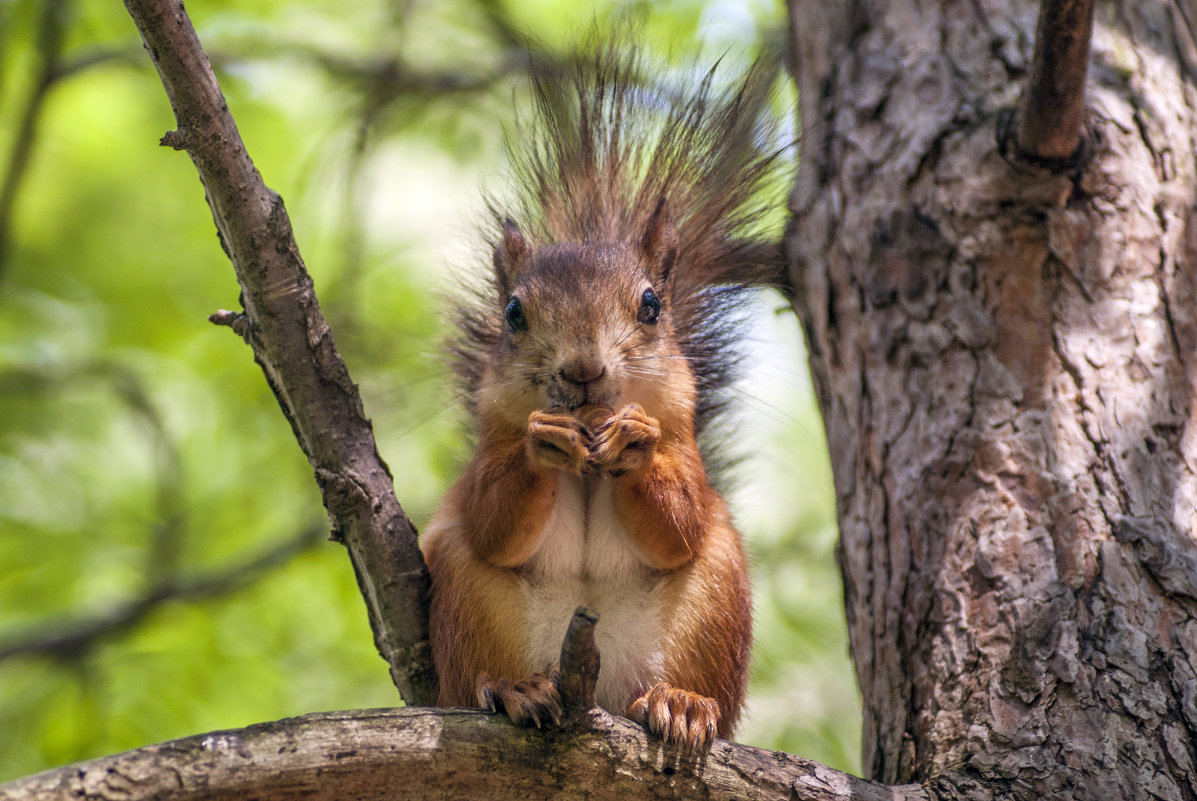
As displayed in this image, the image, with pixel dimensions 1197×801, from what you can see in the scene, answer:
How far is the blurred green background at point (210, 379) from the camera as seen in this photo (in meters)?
4.31

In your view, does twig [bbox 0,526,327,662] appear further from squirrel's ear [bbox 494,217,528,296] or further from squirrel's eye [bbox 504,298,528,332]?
squirrel's eye [bbox 504,298,528,332]

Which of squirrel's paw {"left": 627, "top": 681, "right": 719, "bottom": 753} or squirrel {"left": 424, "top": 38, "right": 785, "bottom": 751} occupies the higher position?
squirrel {"left": 424, "top": 38, "right": 785, "bottom": 751}

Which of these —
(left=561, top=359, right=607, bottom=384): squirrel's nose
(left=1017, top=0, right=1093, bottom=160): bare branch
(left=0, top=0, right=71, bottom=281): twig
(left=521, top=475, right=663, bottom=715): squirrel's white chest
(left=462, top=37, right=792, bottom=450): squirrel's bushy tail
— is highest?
(left=0, top=0, right=71, bottom=281): twig

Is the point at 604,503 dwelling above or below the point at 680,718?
above

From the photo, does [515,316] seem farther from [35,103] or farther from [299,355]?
[35,103]

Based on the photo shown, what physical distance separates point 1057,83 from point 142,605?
3.93 m

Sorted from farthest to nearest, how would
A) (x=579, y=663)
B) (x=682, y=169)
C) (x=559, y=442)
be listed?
(x=682, y=169) → (x=559, y=442) → (x=579, y=663)

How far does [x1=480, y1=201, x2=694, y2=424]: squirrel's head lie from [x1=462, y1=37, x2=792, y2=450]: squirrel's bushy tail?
307 mm

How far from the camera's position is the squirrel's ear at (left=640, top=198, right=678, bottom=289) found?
292cm

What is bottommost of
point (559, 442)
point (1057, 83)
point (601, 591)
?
point (601, 591)

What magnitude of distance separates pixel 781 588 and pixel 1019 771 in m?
3.45

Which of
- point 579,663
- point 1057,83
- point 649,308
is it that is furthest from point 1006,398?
point 579,663

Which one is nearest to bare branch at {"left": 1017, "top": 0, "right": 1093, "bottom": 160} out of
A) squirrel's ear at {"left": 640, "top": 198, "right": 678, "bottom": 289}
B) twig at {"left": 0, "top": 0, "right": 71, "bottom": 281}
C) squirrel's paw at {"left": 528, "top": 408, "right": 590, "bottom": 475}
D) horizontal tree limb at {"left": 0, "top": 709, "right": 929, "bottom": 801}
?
squirrel's ear at {"left": 640, "top": 198, "right": 678, "bottom": 289}

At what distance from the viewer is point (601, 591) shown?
251 cm
